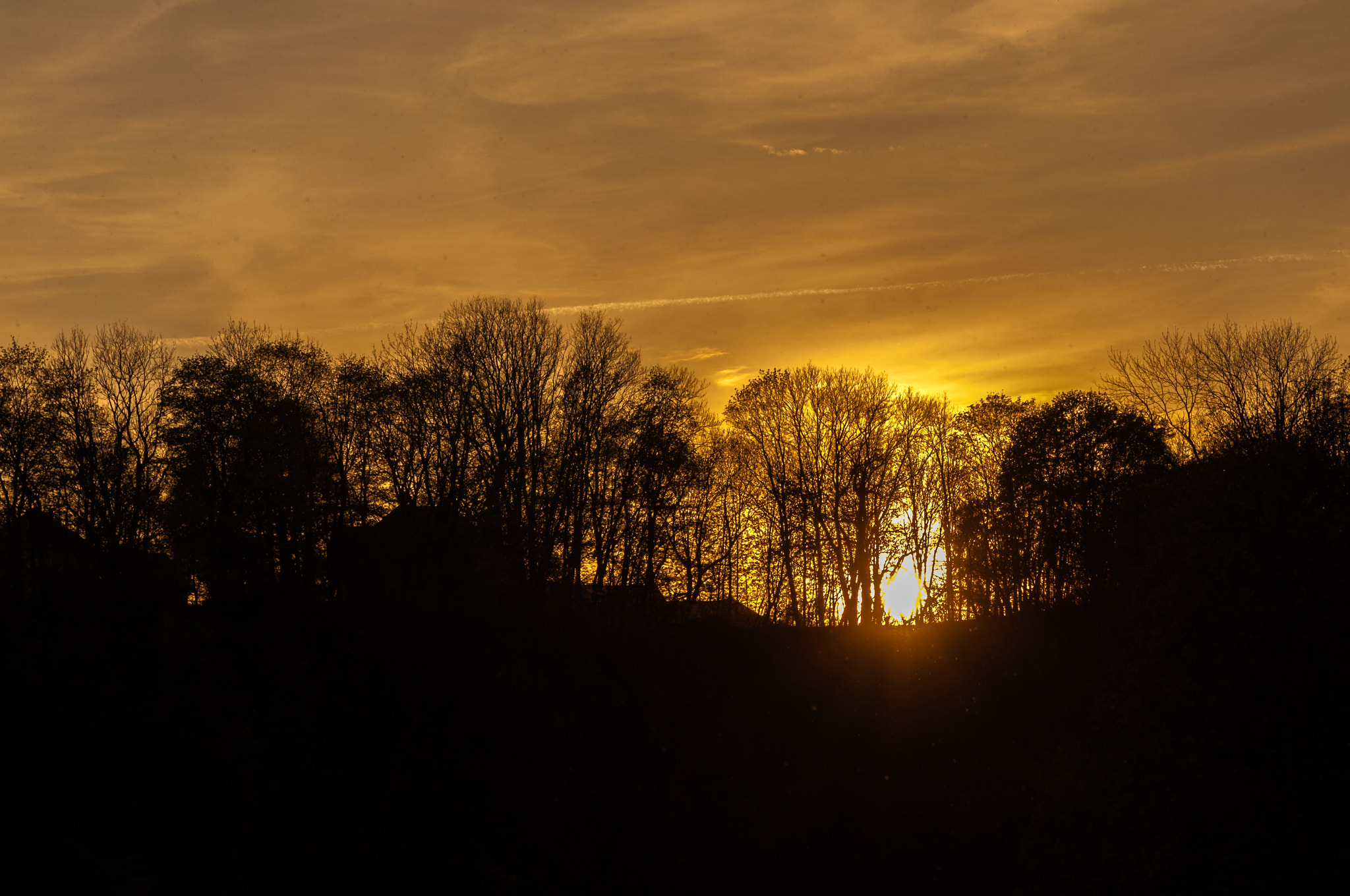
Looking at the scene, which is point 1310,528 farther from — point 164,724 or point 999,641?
point 164,724

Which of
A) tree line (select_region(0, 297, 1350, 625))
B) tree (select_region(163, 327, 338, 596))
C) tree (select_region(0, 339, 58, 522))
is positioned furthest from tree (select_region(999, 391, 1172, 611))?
tree (select_region(0, 339, 58, 522))

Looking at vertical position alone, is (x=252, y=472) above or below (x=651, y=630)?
above

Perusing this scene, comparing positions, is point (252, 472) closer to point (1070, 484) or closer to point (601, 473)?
point (601, 473)

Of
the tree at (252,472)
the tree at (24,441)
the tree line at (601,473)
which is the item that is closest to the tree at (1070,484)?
the tree line at (601,473)

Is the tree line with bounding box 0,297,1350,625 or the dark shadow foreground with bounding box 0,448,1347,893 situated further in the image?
the tree line with bounding box 0,297,1350,625

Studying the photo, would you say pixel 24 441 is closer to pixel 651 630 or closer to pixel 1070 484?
pixel 651 630

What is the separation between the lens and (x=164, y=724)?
31078 millimetres

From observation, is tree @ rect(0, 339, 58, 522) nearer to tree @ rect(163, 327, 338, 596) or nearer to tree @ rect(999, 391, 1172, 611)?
tree @ rect(163, 327, 338, 596)

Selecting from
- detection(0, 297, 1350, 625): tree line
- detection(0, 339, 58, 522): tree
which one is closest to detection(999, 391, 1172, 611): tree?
detection(0, 297, 1350, 625): tree line

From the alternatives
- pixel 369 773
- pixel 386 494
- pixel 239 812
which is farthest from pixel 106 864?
pixel 386 494

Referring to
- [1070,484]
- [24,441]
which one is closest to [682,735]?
[1070,484]

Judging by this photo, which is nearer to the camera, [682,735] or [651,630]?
[682,735]

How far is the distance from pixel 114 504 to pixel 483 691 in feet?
85.7

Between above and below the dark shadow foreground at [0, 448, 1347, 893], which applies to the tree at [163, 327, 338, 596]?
above
